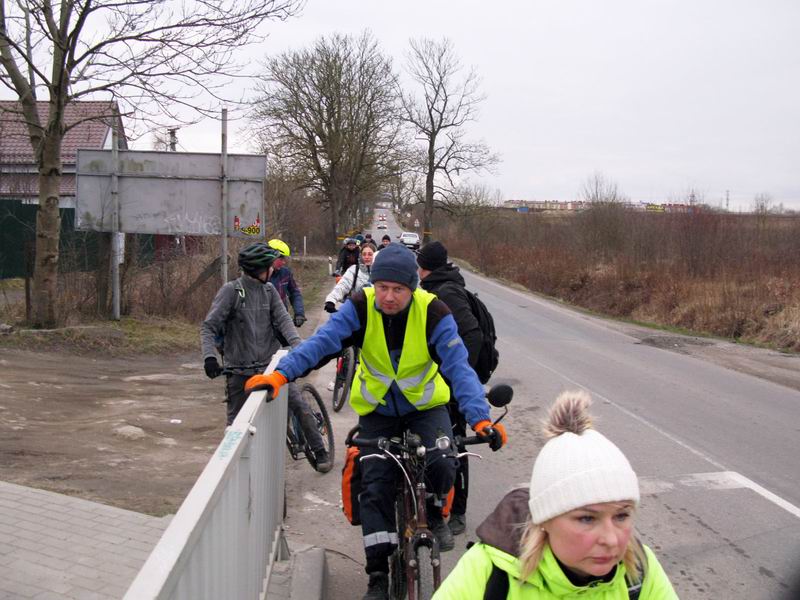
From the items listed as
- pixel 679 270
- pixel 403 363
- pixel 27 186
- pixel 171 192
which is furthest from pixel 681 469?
pixel 27 186

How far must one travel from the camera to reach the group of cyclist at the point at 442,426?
2.24 metres

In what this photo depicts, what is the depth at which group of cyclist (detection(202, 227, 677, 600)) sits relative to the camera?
2.24m

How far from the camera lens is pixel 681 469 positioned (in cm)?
756

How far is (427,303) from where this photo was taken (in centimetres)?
435

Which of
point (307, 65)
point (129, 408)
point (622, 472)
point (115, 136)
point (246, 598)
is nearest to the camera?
point (622, 472)

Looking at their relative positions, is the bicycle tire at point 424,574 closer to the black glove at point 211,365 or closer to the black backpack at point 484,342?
the black backpack at point 484,342

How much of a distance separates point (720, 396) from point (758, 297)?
10.5 meters

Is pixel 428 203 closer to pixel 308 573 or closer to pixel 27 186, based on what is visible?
pixel 27 186

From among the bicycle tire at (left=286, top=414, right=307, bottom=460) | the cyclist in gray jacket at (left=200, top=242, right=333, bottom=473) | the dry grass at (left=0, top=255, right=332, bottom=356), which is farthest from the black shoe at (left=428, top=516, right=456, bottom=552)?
the dry grass at (left=0, top=255, right=332, bottom=356)

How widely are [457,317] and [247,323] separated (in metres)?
1.60

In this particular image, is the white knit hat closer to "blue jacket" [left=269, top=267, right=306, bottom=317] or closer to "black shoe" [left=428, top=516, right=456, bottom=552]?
"black shoe" [left=428, top=516, right=456, bottom=552]

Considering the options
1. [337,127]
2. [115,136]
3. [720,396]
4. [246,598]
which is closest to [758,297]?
[720,396]

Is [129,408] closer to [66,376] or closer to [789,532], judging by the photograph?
[66,376]

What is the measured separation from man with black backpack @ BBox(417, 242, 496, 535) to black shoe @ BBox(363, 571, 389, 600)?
146 centimetres
